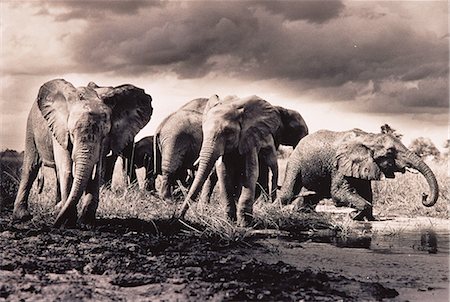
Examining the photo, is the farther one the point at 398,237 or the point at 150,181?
the point at 150,181

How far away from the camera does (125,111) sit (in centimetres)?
872

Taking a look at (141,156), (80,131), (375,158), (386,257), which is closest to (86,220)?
(80,131)

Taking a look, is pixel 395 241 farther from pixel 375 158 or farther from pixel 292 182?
pixel 292 182

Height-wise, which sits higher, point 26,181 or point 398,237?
point 26,181

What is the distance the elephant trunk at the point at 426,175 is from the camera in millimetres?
10180

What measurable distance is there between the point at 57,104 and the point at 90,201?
47.8 inches

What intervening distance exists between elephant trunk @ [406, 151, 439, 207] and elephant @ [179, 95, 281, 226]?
8.74 ft

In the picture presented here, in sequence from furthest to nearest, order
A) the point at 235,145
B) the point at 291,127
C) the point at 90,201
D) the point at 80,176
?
the point at 291,127
the point at 235,145
the point at 90,201
the point at 80,176

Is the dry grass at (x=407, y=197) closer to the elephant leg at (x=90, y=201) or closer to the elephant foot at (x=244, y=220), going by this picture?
the elephant foot at (x=244, y=220)

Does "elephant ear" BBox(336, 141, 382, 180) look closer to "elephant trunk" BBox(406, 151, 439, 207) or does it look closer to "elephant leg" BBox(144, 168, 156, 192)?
"elephant trunk" BBox(406, 151, 439, 207)

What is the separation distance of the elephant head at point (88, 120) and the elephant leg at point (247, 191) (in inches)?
57.2

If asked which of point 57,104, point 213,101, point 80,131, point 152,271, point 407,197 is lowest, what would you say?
point 152,271

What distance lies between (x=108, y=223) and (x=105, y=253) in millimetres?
2040

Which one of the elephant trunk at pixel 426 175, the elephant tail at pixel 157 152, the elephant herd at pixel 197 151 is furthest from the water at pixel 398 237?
the elephant tail at pixel 157 152
